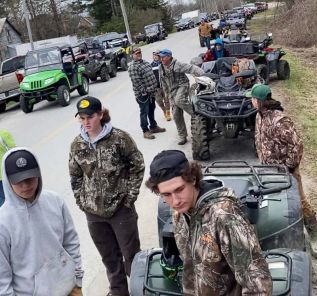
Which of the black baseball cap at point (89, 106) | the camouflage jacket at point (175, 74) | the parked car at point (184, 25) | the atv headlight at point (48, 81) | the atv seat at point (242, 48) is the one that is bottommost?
the parked car at point (184, 25)

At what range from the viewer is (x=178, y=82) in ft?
30.7

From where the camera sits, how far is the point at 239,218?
2.27 meters

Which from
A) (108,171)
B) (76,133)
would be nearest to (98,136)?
(108,171)

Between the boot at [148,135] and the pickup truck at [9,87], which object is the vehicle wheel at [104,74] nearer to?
the pickup truck at [9,87]

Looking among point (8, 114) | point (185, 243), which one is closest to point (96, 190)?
point (185, 243)

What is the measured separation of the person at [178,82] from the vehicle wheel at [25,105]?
790 centimetres

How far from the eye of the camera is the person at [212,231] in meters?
2.25

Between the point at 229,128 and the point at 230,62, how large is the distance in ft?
9.18

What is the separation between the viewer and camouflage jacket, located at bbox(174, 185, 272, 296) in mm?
2246

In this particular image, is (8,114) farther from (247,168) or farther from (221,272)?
(221,272)

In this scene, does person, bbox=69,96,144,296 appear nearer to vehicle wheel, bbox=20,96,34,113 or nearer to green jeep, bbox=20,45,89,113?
green jeep, bbox=20,45,89,113

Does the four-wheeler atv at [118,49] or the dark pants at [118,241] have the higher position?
the dark pants at [118,241]

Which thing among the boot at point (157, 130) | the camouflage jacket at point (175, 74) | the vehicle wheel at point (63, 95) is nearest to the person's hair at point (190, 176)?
the camouflage jacket at point (175, 74)

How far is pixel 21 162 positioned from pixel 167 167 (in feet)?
2.99
